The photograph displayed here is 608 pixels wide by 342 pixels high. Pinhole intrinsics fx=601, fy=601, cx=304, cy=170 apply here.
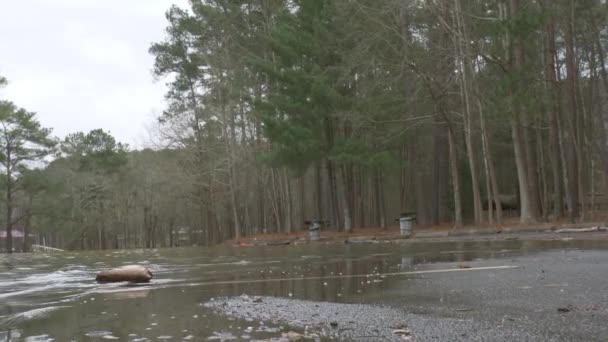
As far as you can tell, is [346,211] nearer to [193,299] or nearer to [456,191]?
[456,191]

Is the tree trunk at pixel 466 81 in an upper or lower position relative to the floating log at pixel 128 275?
upper

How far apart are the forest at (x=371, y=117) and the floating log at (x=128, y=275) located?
15.1 metres

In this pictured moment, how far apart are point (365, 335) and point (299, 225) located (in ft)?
121

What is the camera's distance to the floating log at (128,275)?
33.0 feet

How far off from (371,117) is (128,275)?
19293mm

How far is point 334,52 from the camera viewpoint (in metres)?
30.2

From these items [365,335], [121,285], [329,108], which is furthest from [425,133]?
[365,335]

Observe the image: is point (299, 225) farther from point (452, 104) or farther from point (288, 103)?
point (452, 104)

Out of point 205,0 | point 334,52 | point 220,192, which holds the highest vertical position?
point 205,0

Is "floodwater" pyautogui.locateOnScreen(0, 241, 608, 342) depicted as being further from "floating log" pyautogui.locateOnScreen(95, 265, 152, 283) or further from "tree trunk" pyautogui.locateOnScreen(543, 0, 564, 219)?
"tree trunk" pyautogui.locateOnScreen(543, 0, 564, 219)

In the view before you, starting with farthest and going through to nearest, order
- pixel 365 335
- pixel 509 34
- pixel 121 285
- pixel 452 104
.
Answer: pixel 452 104 < pixel 509 34 < pixel 121 285 < pixel 365 335

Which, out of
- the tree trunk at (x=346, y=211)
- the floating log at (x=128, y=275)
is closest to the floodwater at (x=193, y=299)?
the floating log at (x=128, y=275)

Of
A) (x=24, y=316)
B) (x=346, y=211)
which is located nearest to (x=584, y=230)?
(x=24, y=316)

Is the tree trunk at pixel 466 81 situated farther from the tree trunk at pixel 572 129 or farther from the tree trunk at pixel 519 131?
the tree trunk at pixel 572 129
